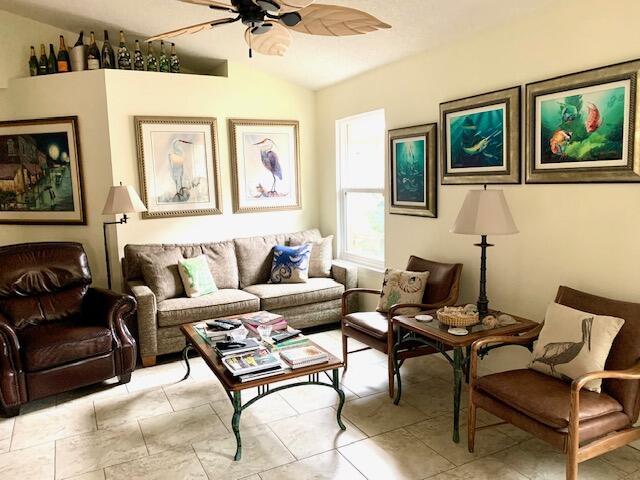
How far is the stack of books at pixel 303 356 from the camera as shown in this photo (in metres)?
2.70

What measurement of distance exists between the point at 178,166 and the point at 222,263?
1048 millimetres

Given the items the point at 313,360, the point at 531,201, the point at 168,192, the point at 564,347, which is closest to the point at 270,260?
the point at 168,192

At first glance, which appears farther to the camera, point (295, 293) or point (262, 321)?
point (295, 293)

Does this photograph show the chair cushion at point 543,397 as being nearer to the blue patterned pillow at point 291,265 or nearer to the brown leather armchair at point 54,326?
the blue patterned pillow at point 291,265

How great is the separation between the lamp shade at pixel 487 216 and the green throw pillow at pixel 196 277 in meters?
2.38

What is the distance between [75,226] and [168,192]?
93 centimetres

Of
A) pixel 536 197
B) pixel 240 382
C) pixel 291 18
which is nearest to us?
pixel 291 18

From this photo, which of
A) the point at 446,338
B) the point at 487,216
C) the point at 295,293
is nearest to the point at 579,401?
the point at 446,338

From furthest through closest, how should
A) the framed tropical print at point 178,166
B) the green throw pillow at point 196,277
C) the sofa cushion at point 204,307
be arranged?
the framed tropical print at point 178,166 < the green throw pillow at point 196,277 < the sofa cushion at point 204,307

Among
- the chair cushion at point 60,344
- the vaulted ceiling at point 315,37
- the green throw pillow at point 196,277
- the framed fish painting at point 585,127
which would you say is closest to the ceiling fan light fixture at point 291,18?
the vaulted ceiling at point 315,37

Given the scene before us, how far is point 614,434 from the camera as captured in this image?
89.0 inches

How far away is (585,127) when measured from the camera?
272 cm

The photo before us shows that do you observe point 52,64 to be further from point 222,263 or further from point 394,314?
point 394,314

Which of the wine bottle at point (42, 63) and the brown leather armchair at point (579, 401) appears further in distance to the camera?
the wine bottle at point (42, 63)
